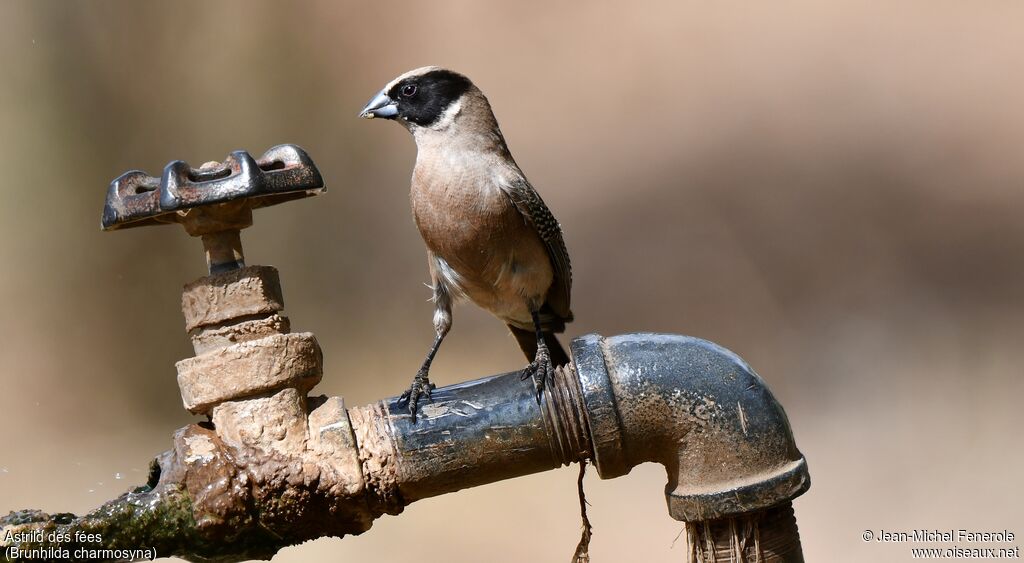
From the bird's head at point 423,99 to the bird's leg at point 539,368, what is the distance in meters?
0.64

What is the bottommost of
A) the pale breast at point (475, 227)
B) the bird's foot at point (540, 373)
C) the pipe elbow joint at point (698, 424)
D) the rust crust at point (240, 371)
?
the pipe elbow joint at point (698, 424)

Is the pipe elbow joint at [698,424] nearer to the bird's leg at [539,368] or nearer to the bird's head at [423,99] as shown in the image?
the bird's leg at [539,368]

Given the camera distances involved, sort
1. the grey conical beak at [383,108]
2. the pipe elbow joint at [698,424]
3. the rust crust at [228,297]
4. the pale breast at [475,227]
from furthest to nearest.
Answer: the grey conical beak at [383,108] < the pale breast at [475,227] < the rust crust at [228,297] < the pipe elbow joint at [698,424]

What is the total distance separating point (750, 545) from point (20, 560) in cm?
146

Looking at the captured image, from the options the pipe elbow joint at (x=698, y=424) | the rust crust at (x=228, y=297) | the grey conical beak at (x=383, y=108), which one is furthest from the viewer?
the grey conical beak at (x=383, y=108)

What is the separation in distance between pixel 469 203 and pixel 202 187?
0.89 meters

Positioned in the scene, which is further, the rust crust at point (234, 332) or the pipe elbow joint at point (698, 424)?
the rust crust at point (234, 332)

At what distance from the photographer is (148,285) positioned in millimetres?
6109

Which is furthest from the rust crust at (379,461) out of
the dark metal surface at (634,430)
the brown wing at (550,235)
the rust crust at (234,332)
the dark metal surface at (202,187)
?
the brown wing at (550,235)

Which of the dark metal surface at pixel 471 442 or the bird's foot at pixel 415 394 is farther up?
the bird's foot at pixel 415 394

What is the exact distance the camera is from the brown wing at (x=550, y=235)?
3078 mm

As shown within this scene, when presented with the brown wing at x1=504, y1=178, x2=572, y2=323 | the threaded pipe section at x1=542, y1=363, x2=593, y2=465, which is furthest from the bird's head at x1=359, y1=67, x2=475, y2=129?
the threaded pipe section at x1=542, y1=363, x2=593, y2=465

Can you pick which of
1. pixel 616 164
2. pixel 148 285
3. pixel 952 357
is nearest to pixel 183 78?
pixel 148 285

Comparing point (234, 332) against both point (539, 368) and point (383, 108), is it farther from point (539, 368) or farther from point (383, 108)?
point (383, 108)
